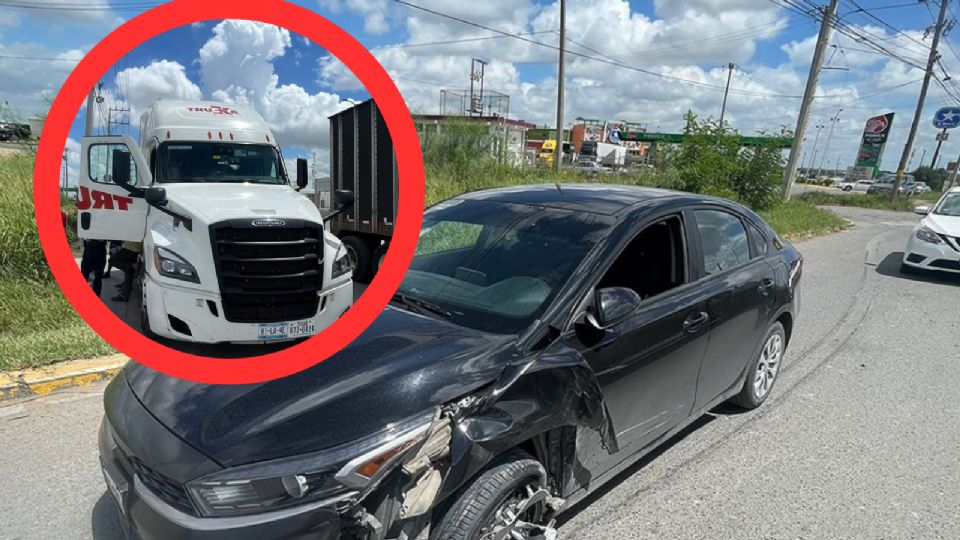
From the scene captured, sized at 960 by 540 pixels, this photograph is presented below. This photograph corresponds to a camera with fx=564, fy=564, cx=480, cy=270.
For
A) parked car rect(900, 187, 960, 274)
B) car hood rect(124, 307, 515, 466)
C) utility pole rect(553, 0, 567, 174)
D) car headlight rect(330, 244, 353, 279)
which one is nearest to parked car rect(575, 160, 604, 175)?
utility pole rect(553, 0, 567, 174)

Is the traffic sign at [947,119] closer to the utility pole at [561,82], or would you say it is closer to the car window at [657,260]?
the utility pole at [561,82]

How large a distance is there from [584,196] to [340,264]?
2.39m

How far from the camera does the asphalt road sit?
2.81m

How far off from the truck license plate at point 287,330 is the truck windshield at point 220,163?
34 cm

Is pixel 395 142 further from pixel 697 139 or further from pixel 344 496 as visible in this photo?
pixel 697 139

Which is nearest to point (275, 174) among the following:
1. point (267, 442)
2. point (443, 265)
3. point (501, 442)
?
point (267, 442)

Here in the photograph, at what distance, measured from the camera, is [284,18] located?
4.57 feet

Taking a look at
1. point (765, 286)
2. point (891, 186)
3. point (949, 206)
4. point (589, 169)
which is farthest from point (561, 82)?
point (891, 186)

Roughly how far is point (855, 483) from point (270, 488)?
333 centimetres

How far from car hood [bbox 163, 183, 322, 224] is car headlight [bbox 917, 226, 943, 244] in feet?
38.2

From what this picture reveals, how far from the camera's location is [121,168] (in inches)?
46.4

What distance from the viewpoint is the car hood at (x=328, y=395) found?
1.84m

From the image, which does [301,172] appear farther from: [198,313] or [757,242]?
[757,242]

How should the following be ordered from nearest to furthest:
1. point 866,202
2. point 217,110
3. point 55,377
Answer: point 217,110 → point 55,377 → point 866,202
